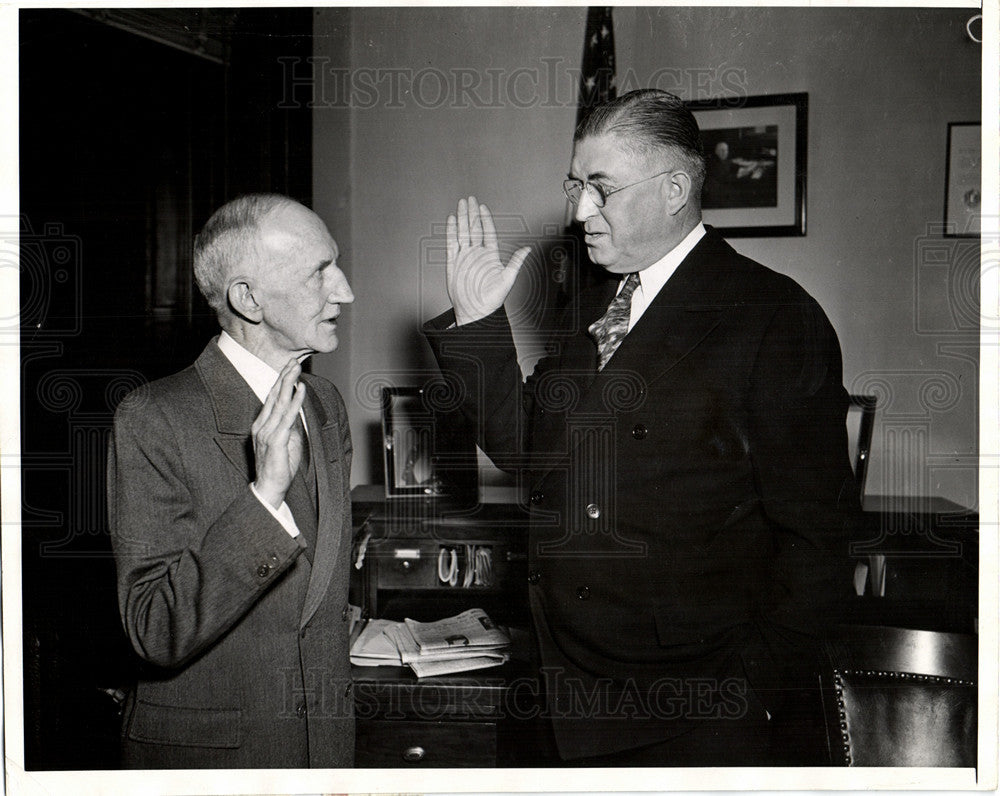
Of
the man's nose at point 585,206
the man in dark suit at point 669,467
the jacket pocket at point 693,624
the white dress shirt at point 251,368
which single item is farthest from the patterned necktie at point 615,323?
the white dress shirt at point 251,368

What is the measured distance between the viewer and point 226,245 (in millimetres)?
1289

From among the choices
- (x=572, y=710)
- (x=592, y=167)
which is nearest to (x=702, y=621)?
(x=572, y=710)

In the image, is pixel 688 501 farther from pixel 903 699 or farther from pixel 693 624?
pixel 903 699

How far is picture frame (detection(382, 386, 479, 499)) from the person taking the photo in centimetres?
159

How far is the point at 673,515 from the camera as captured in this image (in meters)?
1.37

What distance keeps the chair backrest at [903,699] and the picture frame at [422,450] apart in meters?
0.79

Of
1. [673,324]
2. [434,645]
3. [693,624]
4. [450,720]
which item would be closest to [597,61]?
[673,324]

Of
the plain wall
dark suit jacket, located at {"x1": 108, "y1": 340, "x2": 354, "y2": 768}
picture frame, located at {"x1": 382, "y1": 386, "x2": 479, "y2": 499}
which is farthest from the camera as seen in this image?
picture frame, located at {"x1": 382, "y1": 386, "x2": 479, "y2": 499}

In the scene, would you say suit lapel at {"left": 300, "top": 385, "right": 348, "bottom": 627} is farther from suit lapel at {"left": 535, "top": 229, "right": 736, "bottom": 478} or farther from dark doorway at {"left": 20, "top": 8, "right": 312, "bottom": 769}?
suit lapel at {"left": 535, "top": 229, "right": 736, "bottom": 478}

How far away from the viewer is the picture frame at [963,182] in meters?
1.45

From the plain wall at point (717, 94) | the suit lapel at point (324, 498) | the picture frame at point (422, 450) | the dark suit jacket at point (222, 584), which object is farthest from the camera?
the picture frame at point (422, 450)

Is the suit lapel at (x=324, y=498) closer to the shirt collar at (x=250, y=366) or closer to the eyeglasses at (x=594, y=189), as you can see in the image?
the shirt collar at (x=250, y=366)

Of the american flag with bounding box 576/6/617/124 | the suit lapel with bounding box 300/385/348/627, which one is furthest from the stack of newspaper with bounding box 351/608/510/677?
the american flag with bounding box 576/6/617/124

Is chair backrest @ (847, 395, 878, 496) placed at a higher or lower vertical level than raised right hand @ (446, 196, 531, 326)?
lower
